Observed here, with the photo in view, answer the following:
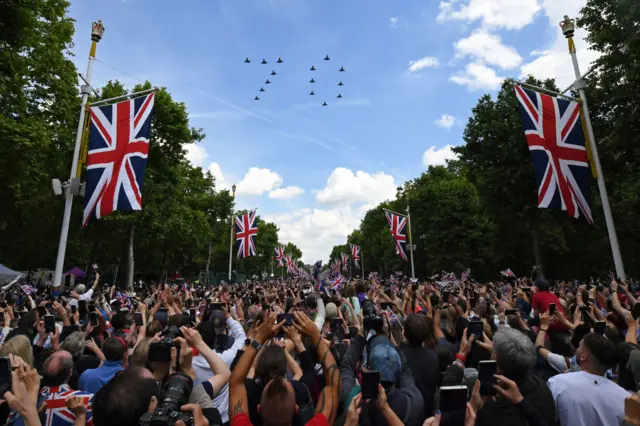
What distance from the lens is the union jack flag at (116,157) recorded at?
1202 cm

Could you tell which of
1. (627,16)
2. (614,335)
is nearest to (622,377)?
(614,335)

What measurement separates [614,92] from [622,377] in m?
18.5

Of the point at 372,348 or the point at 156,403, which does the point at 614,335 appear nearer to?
the point at 372,348

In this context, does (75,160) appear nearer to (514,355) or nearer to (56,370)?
(56,370)

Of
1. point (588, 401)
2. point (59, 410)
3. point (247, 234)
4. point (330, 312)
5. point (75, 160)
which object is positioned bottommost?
point (588, 401)

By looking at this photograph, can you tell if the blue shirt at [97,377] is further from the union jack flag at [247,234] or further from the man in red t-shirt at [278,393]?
the union jack flag at [247,234]

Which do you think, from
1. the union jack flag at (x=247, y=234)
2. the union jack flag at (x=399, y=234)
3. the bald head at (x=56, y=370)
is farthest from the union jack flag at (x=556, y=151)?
the union jack flag at (x=247, y=234)

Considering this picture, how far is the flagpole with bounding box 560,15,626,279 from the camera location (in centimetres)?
1399

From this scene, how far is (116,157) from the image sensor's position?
482 inches

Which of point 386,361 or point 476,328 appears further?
point 476,328

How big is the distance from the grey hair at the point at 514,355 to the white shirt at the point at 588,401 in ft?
1.24

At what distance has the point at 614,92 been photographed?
17.8 m

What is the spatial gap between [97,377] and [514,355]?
3581mm

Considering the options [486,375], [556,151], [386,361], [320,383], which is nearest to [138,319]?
[320,383]
